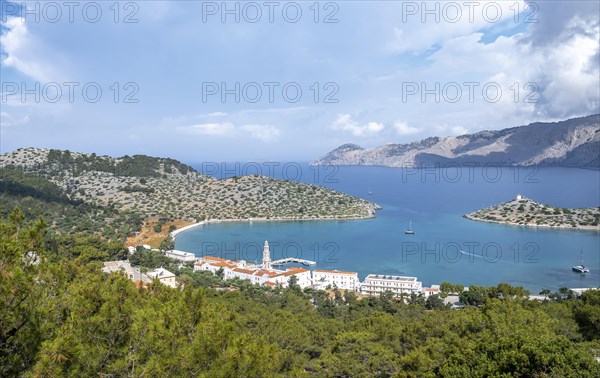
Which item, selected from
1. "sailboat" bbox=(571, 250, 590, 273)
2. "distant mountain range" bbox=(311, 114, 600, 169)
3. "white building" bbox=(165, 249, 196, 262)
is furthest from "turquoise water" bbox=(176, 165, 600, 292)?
"distant mountain range" bbox=(311, 114, 600, 169)

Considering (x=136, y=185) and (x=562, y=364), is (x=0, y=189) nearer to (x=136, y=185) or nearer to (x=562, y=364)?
(x=136, y=185)

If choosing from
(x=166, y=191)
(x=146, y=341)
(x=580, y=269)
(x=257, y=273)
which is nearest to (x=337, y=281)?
(x=257, y=273)

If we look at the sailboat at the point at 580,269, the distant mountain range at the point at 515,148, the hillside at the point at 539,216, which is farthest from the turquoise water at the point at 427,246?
the distant mountain range at the point at 515,148

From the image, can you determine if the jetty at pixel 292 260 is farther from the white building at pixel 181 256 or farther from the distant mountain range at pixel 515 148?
the distant mountain range at pixel 515 148

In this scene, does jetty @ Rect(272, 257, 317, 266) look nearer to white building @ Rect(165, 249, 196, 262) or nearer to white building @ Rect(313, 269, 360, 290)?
white building @ Rect(165, 249, 196, 262)

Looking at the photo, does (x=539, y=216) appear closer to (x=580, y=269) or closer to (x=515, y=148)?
(x=580, y=269)

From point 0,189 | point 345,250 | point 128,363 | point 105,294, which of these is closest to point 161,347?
point 128,363
